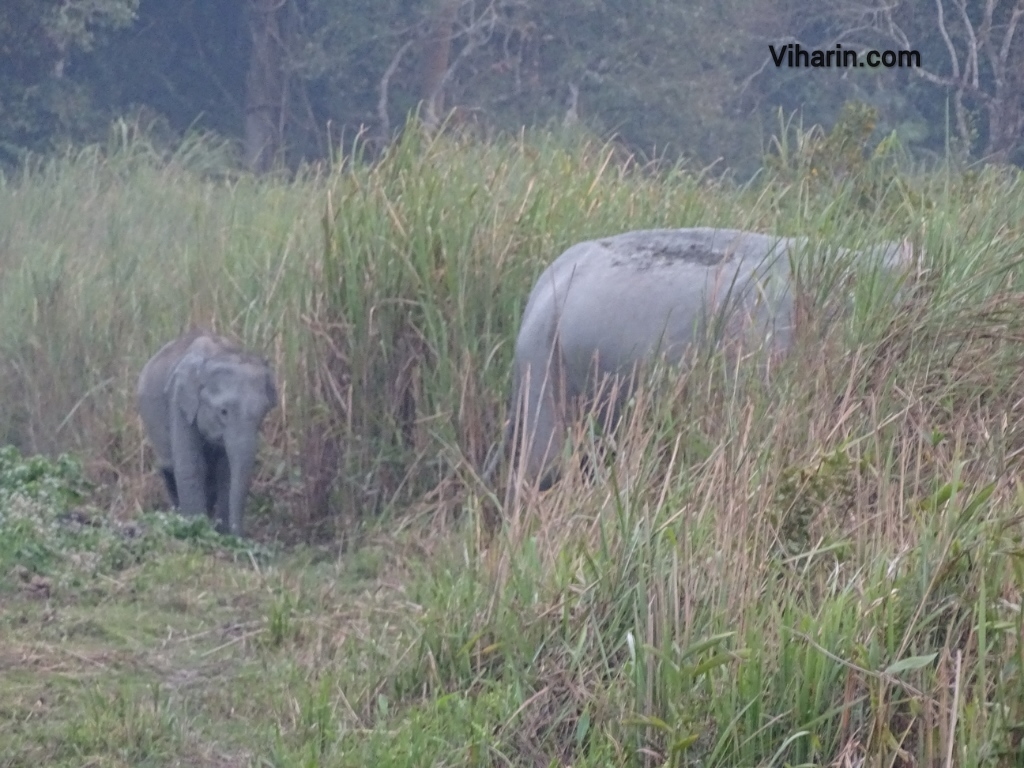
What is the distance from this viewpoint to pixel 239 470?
639cm

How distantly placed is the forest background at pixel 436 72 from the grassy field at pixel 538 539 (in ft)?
28.9

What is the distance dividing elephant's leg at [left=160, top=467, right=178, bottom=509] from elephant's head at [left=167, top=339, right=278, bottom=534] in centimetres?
37

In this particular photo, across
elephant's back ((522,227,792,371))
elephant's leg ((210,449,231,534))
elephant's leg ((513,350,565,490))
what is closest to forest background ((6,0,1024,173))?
elephant's leg ((210,449,231,534))

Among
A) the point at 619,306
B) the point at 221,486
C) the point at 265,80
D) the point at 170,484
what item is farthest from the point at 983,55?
the point at 619,306

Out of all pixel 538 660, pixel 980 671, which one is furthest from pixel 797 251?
pixel 980 671

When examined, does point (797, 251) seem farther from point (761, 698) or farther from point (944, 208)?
point (761, 698)

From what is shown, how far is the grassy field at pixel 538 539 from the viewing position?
10.6 feet

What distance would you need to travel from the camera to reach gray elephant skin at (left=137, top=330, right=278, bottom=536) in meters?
6.50

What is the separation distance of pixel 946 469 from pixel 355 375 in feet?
10.1

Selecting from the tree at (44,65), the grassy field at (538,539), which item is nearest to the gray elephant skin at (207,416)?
the grassy field at (538,539)

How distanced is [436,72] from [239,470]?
34.5 feet

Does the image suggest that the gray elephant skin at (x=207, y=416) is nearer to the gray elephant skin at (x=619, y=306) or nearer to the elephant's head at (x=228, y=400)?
the elephant's head at (x=228, y=400)

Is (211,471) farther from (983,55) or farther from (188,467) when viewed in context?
(983,55)

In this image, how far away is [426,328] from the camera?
6.37 metres
